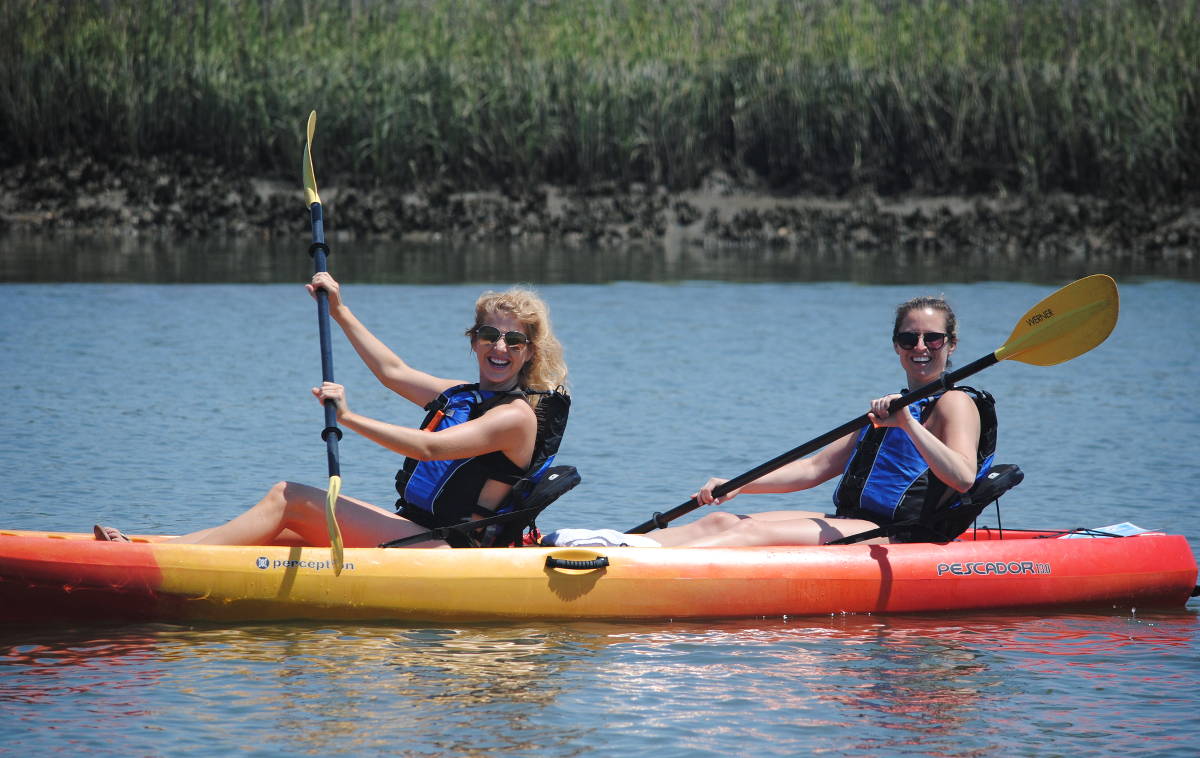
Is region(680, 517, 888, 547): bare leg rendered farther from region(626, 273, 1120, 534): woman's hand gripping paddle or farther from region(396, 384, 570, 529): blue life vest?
region(396, 384, 570, 529): blue life vest

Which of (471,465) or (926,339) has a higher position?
(926,339)

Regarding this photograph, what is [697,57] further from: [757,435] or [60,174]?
[757,435]

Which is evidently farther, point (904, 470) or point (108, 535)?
point (904, 470)

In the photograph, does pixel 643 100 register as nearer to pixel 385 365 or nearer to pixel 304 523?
pixel 385 365

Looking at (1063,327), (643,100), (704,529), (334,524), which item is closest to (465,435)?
(334,524)

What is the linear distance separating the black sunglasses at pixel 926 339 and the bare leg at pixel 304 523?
162 centimetres

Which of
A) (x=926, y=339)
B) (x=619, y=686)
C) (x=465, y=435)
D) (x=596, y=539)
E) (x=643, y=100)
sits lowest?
(x=619, y=686)

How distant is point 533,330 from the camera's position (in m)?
5.40

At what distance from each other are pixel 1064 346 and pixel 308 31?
43.5 ft

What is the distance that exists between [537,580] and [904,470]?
1256mm

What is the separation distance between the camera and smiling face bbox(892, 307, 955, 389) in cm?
559

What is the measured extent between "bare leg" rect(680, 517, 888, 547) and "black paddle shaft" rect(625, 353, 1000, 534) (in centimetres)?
14

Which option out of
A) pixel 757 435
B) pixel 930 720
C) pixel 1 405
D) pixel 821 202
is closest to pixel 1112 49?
pixel 821 202

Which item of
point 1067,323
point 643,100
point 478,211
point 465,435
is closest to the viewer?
point 465,435
